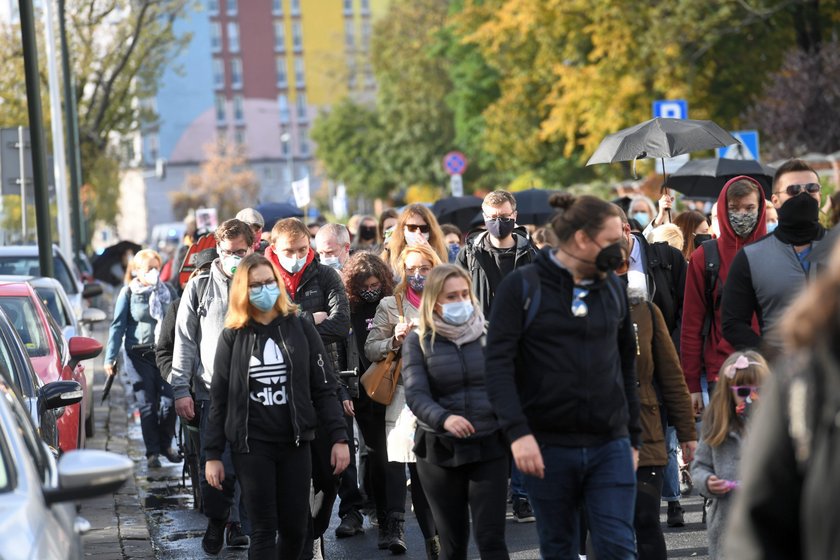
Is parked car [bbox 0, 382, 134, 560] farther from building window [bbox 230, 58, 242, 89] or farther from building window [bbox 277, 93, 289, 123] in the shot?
building window [bbox 277, 93, 289, 123]

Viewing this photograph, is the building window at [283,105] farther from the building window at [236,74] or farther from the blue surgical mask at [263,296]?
the blue surgical mask at [263,296]

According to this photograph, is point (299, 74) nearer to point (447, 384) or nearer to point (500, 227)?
point (500, 227)

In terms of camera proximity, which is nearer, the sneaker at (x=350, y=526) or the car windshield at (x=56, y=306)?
the sneaker at (x=350, y=526)

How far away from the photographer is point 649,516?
7.00 meters

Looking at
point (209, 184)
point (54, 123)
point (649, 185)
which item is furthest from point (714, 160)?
point (209, 184)

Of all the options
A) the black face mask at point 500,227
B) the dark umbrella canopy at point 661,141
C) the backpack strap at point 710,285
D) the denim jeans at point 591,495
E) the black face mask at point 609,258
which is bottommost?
the denim jeans at point 591,495

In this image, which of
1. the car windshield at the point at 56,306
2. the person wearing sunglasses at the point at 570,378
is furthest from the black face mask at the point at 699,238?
the car windshield at the point at 56,306

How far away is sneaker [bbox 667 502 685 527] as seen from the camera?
30.9 feet

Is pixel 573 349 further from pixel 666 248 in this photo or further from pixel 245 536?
pixel 245 536

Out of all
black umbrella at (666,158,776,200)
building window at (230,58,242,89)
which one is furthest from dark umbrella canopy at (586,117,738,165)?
building window at (230,58,242,89)

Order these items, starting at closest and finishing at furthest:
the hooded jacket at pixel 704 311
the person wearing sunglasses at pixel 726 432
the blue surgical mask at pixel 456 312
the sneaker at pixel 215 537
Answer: the person wearing sunglasses at pixel 726 432
the blue surgical mask at pixel 456 312
the hooded jacket at pixel 704 311
the sneaker at pixel 215 537

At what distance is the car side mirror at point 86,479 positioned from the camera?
4711 millimetres

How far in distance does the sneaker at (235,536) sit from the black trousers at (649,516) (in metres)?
3.29

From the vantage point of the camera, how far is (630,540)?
586 cm
